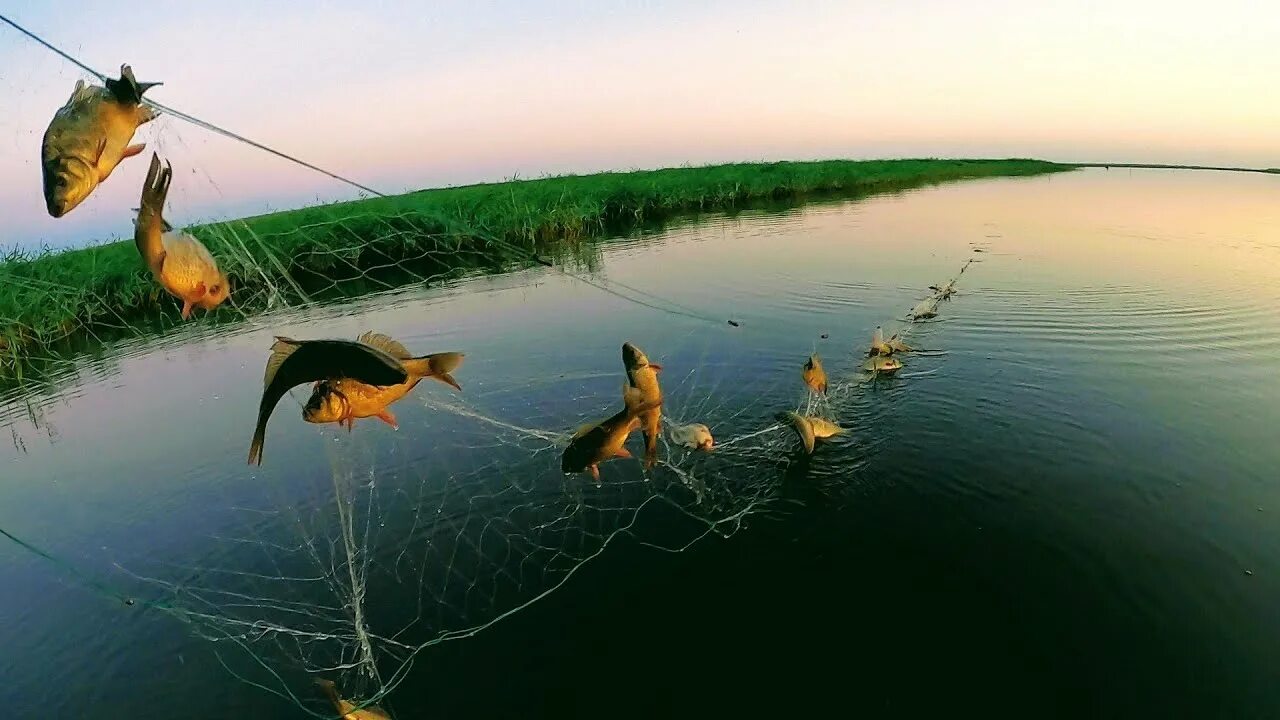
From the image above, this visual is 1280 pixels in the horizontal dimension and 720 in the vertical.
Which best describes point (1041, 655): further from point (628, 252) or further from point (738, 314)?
point (628, 252)

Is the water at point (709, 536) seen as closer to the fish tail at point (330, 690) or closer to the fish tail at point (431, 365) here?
the fish tail at point (330, 690)

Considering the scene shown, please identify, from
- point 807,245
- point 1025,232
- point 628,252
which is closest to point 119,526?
point 628,252

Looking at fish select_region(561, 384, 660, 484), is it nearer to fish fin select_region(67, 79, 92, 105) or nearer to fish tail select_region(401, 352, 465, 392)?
fish tail select_region(401, 352, 465, 392)

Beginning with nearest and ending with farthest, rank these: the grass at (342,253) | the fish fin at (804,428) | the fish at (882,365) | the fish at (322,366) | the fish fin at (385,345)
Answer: the fish at (322,366), the fish fin at (385,345), the grass at (342,253), the fish fin at (804,428), the fish at (882,365)

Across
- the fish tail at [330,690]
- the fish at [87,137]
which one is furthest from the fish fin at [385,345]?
the fish tail at [330,690]

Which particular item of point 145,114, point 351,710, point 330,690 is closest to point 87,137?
point 145,114

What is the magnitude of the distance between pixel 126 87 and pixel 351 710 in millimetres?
4030

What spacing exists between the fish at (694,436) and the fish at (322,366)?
13.2 feet

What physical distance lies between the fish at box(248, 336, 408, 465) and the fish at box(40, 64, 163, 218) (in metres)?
0.90

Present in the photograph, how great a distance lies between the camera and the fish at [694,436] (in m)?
6.74

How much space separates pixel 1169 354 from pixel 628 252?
17.4 m

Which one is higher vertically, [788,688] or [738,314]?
[738,314]

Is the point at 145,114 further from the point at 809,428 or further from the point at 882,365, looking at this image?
the point at 882,365

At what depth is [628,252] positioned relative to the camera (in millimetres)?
24969
